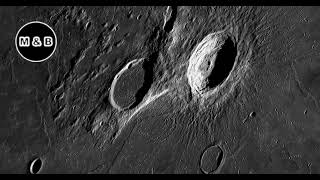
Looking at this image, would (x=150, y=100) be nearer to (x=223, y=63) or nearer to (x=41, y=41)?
(x=223, y=63)

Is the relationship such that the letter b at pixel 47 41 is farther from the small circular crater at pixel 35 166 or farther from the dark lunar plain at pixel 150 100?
the small circular crater at pixel 35 166

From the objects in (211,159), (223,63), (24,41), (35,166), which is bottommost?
(35,166)

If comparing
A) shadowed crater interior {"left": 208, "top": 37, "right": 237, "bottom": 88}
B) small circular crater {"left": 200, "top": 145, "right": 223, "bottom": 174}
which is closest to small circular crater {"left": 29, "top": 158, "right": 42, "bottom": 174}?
small circular crater {"left": 200, "top": 145, "right": 223, "bottom": 174}

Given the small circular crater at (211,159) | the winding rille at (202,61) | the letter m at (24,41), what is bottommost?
the letter m at (24,41)

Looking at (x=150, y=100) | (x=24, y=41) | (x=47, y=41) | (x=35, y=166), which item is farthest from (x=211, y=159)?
(x=24, y=41)

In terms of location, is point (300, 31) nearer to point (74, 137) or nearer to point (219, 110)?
point (219, 110)

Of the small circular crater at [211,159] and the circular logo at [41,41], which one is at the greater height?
the small circular crater at [211,159]

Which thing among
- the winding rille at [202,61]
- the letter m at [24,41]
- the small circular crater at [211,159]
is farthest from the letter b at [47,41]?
the small circular crater at [211,159]
